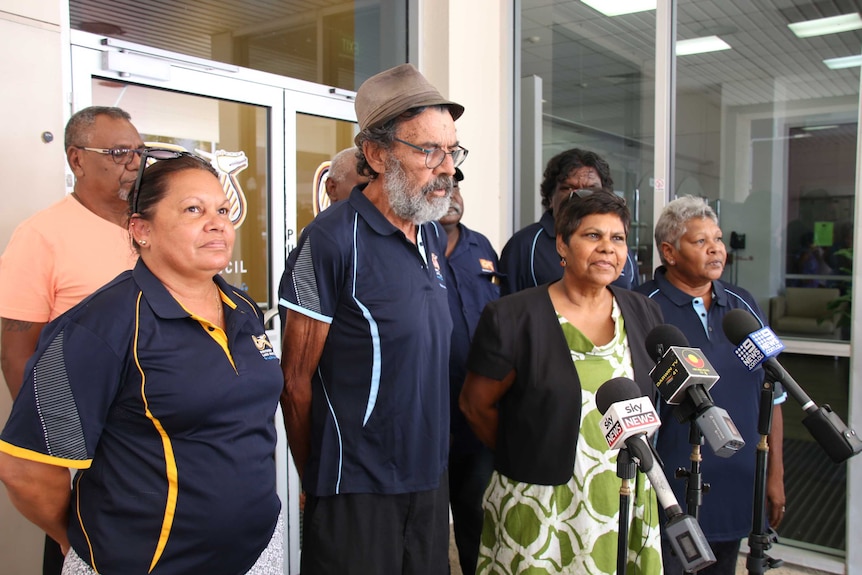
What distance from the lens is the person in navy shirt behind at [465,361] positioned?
8.89 ft

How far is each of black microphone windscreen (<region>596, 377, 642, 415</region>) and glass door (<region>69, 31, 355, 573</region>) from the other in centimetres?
202

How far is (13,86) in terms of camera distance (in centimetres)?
234

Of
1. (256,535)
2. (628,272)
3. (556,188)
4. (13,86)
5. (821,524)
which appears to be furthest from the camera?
(821,524)

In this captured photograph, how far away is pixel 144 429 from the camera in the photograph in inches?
→ 57.1

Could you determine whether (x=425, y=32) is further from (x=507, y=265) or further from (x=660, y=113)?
(x=507, y=265)

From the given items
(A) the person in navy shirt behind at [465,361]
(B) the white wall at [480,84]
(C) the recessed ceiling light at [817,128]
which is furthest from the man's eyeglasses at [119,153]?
(C) the recessed ceiling light at [817,128]

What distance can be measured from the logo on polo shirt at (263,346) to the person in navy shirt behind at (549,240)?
1.47 m

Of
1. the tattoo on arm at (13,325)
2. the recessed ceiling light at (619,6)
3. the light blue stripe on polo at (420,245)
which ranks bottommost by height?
the tattoo on arm at (13,325)

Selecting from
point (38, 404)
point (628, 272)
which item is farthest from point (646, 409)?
point (628, 272)

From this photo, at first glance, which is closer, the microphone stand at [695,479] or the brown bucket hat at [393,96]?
the microphone stand at [695,479]

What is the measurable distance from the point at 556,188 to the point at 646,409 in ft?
5.95

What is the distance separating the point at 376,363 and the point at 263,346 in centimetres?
33

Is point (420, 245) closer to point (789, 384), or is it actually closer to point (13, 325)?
point (789, 384)

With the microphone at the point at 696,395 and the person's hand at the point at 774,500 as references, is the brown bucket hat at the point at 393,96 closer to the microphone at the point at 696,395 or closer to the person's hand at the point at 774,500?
the microphone at the point at 696,395
